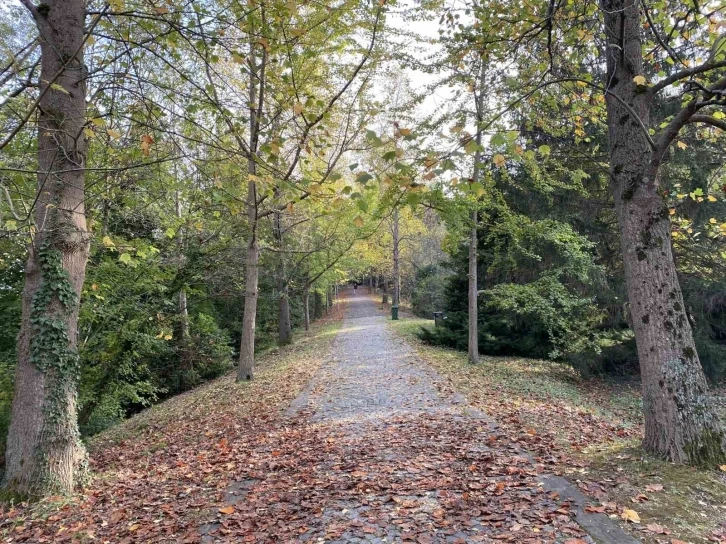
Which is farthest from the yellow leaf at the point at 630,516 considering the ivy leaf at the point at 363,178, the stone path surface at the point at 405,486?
the ivy leaf at the point at 363,178

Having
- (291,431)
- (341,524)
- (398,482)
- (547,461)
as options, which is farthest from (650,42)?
(291,431)

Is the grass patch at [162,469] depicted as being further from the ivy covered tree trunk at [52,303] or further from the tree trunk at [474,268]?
the tree trunk at [474,268]

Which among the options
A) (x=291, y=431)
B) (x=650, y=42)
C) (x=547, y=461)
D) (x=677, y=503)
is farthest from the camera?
(x=291, y=431)

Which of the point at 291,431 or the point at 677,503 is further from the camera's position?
the point at 291,431

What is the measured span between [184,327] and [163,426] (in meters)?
5.30

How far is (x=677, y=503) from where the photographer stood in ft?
11.8

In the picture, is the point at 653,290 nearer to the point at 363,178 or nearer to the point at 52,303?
the point at 363,178

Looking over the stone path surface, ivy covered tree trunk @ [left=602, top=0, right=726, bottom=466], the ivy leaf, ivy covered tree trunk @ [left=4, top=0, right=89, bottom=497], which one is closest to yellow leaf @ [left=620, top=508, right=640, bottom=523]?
the stone path surface

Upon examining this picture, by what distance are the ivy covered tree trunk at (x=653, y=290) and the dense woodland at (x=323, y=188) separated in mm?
22

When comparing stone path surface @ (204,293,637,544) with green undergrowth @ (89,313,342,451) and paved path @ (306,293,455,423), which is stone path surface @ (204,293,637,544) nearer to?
paved path @ (306,293,455,423)

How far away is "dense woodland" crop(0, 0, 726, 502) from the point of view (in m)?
4.29

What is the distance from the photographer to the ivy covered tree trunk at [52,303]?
4766mm

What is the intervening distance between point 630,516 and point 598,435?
2.52 metres

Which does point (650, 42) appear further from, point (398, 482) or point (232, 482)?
point (232, 482)
